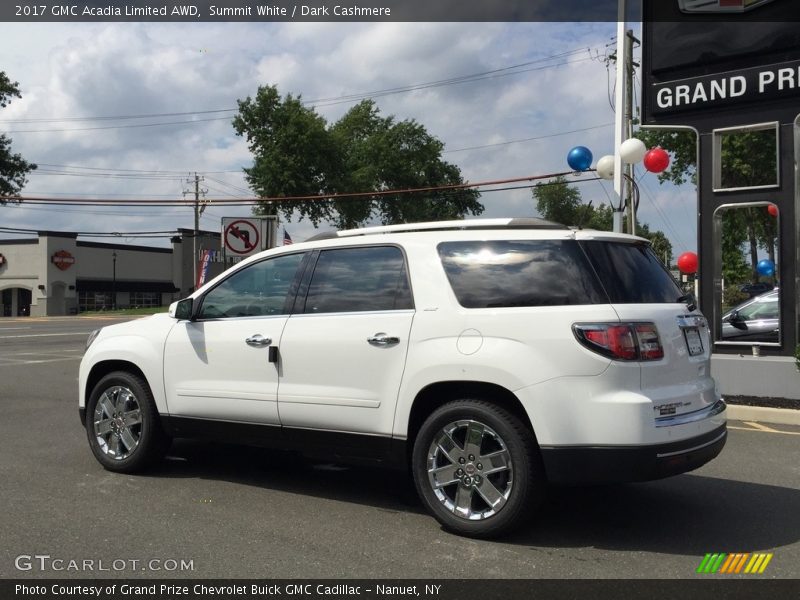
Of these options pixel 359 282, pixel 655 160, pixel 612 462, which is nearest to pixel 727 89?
pixel 655 160

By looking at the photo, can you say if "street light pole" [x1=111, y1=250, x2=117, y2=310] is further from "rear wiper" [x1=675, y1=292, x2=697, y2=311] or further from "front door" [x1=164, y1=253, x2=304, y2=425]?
"rear wiper" [x1=675, y1=292, x2=697, y2=311]

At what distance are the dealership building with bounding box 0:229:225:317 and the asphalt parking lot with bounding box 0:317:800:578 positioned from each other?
4818cm

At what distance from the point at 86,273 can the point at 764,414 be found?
6061cm

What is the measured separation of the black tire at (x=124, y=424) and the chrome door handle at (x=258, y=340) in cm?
112

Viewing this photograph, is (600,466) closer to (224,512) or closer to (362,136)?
(224,512)

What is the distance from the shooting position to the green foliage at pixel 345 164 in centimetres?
5100

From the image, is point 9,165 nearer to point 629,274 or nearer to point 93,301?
point 93,301

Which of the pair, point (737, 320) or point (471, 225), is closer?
point (471, 225)

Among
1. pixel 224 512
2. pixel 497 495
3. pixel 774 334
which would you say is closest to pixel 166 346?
pixel 224 512

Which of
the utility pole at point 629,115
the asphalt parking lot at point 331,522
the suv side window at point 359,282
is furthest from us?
the utility pole at point 629,115

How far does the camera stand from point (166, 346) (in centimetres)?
585

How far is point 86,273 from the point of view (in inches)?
2419

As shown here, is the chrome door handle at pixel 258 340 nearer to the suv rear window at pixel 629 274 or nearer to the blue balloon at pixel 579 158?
the suv rear window at pixel 629 274

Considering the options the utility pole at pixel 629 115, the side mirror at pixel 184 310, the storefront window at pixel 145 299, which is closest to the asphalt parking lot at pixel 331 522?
the side mirror at pixel 184 310
